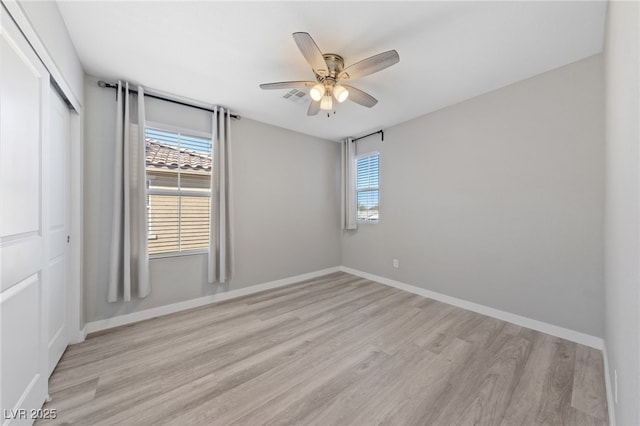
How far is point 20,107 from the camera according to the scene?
1172mm

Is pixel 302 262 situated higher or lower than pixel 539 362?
higher

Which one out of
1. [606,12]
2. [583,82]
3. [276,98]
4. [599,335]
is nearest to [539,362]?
[599,335]

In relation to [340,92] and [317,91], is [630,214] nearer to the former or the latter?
[340,92]

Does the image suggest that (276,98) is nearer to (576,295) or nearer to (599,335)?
(576,295)

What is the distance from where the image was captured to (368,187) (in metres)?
4.16

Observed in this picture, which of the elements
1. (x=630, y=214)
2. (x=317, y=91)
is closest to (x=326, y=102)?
(x=317, y=91)

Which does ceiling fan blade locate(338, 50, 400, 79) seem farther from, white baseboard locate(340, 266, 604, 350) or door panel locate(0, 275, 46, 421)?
white baseboard locate(340, 266, 604, 350)

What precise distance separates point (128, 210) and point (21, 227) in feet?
4.27

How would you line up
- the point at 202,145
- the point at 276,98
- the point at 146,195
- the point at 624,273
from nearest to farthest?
the point at 624,273 → the point at 146,195 → the point at 276,98 → the point at 202,145

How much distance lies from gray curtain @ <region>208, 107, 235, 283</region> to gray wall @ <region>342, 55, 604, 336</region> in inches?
97.1

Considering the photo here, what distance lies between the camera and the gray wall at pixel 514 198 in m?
2.06

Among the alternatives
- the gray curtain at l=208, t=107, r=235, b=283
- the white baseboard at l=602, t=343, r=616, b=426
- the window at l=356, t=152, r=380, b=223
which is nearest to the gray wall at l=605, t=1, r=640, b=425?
the white baseboard at l=602, t=343, r=616, b=426

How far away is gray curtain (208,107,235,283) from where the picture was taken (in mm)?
2975

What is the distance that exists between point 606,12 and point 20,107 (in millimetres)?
3573
